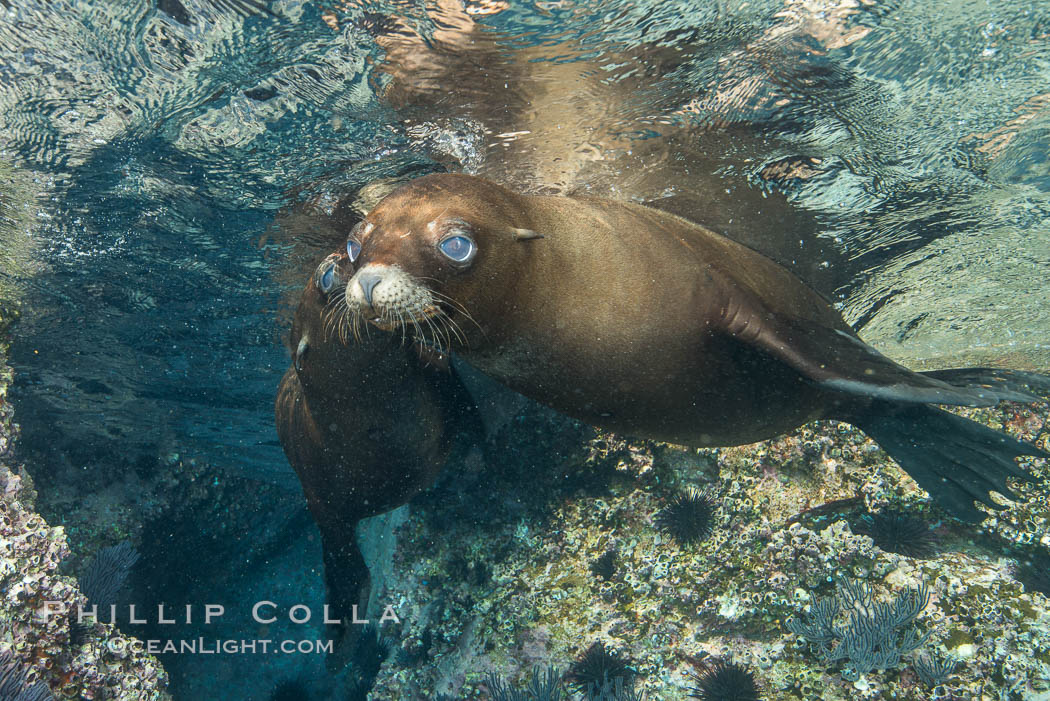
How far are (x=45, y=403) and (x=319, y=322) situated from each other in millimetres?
12734

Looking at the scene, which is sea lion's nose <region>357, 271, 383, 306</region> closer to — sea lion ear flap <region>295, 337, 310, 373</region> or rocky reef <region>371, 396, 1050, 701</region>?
sea lion ear flap <region>295, 337, 310, 373</region>

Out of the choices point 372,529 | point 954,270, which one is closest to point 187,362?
point 372,529

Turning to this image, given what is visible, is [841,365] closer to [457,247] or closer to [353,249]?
[457,247]

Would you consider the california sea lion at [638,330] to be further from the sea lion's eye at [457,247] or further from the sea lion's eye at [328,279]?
the sea lion's eye at [328,279]

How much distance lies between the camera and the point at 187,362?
38.3 feet

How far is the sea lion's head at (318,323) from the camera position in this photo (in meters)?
3.75

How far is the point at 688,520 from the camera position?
5180 mm

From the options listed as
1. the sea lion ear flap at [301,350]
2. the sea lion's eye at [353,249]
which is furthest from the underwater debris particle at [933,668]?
the sea lion ear flap at [301,350]

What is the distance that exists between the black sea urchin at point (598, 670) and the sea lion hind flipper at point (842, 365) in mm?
2979

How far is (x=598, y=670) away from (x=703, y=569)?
1.27 m

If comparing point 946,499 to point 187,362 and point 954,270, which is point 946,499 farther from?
point 187,362

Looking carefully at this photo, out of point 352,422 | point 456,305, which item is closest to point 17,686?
point 352,422

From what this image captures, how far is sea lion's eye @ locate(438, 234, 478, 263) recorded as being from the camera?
2.73 m

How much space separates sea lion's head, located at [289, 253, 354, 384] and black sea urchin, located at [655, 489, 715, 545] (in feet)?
10.8
